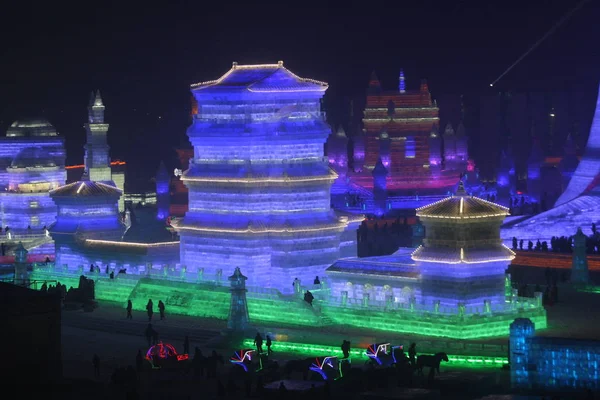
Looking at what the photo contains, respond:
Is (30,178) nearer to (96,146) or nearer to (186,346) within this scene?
(96,146)

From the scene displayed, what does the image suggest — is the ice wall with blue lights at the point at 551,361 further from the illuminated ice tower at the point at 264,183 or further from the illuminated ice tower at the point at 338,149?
the illuminated ice tower at the point at 338,149

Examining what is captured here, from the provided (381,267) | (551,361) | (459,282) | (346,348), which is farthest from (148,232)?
(551,361)

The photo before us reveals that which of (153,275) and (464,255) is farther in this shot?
(153,275)

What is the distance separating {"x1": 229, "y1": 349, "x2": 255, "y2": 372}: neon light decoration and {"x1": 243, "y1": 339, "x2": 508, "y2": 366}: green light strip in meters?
1.94

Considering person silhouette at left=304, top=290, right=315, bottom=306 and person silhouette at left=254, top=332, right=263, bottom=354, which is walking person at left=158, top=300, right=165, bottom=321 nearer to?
person silhouette at left=304, top=290, right=315, bottom=306

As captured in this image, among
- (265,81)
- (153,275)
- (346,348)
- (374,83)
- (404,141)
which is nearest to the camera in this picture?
(346,348)

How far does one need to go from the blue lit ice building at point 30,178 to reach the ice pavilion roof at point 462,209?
27.5 meters

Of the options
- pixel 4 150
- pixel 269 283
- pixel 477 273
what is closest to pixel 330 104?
pixel 4 150

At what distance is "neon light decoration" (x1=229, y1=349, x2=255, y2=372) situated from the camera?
A: 42094 millimetres

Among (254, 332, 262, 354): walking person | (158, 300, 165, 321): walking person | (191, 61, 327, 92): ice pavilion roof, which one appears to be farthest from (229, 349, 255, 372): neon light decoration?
(191, 61, 327, 92): ice pavilion roof

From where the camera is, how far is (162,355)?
43500 millimetres

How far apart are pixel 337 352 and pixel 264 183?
10.8m

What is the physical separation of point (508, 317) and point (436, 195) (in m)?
36.4

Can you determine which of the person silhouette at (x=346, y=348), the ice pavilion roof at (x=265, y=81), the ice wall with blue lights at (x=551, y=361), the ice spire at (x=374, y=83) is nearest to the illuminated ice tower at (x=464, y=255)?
the person silhouette at (x=346, y=348)
